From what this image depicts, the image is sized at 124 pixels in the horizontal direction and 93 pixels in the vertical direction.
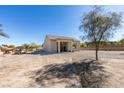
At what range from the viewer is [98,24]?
41.4ft

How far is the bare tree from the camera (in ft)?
40.5

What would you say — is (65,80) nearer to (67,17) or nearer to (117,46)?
(67,17)

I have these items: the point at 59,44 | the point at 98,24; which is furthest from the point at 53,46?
the point at 98,24

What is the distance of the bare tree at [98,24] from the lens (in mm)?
12336

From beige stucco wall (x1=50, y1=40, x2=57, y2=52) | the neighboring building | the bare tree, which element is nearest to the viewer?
the bare tree

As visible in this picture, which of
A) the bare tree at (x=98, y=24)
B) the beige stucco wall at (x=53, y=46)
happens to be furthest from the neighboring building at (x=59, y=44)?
the bare tree at (x=98, y=24)

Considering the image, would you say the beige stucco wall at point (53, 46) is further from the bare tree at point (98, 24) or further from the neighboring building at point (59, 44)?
the bare tree at point (98, 24)

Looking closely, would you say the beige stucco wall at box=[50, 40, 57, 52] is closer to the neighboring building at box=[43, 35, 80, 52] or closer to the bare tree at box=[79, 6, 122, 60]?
the neighboring building at box=[43, 35, 80, 52]

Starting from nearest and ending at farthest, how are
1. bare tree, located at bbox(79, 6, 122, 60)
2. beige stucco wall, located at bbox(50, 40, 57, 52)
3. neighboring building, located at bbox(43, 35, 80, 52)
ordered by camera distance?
bare tree, located at bbox(79, 6, 122, 60), neighboring building, located at bbox(43, 35, 80, 52), beige stucco wall, located at bbox(50, 40, 57, 52)

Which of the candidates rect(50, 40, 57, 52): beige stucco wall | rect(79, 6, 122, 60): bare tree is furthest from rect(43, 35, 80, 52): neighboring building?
rect(79, 6, 122, 60): bare tree
